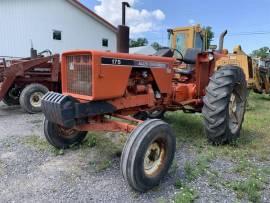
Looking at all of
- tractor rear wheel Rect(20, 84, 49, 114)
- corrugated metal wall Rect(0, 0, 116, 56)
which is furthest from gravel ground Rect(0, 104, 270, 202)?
corrugated metal wall Rect(0, 0, 116, 56)

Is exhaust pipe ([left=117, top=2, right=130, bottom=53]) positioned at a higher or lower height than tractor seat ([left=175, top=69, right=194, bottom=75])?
higher

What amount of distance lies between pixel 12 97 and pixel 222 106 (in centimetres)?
625

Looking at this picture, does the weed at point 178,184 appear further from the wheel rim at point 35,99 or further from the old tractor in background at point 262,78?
the old tractor in background at point 262,78

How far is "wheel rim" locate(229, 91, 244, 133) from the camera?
15.8ft

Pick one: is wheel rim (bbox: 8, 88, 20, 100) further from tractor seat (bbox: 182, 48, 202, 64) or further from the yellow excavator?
A: tractor seat (bbox: 182, 48, 202, 64)

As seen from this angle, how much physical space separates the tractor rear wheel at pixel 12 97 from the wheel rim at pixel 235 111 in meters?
5.99

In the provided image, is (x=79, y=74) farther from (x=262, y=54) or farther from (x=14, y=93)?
(x=262, y=54)

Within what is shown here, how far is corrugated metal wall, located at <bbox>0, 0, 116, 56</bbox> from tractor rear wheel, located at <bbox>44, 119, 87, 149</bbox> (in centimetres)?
1324

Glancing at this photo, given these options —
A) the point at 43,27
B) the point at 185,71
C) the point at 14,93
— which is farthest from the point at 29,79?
the point at 43,27

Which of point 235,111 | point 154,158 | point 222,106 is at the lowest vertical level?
point 154,158

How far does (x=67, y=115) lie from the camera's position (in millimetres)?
3266

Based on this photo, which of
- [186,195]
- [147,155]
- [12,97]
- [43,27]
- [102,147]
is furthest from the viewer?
[43,27]

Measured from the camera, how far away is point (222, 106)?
4.32 meters

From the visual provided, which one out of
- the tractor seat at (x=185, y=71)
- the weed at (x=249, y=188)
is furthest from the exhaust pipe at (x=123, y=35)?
the weed at (x=249, y=188)
